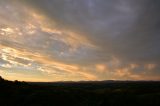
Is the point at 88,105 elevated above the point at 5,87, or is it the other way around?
the point at 5,87

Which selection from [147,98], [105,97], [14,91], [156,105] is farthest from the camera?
[14,91]

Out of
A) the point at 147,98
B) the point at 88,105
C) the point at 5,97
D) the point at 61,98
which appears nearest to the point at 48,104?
the point at 61,98

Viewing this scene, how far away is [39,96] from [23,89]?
8.34 metres

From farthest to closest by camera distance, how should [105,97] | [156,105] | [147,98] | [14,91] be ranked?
[14,91] < [105,97] < [147,98] < [156,105]

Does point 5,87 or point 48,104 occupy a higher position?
point 5,87

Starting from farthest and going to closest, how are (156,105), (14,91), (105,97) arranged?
(14,91)
(105,97)
(156,105)

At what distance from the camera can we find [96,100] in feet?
145

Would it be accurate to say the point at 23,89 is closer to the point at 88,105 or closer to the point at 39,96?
the point at 39,96

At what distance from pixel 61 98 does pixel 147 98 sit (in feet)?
54.9

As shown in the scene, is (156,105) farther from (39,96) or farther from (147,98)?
(39,96)

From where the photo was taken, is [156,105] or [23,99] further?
[23,99]

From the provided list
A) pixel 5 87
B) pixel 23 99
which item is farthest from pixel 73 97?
pixel 5 87

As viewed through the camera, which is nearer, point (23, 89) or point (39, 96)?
point (39, 96)

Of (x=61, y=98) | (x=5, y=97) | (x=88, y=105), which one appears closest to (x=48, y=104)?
(x=61, y=98)
